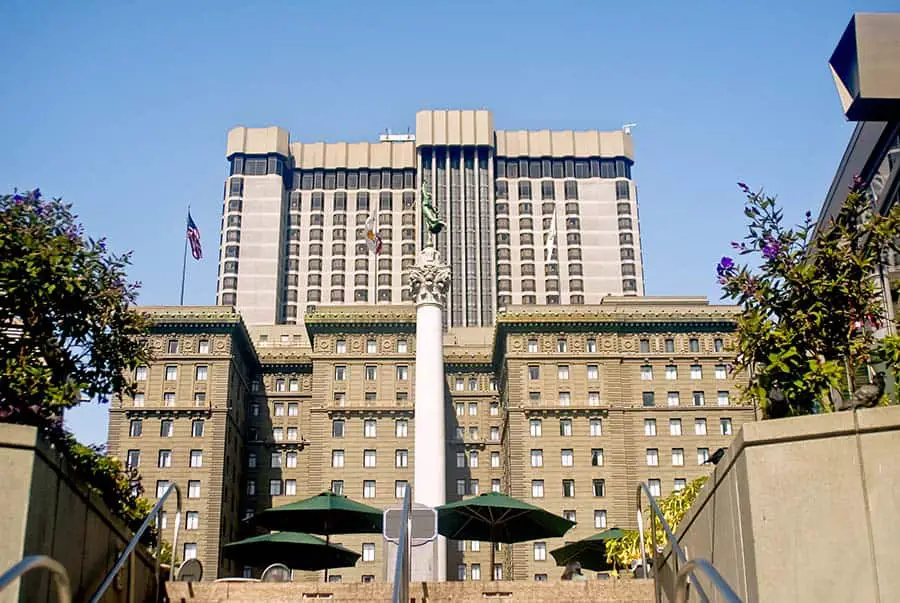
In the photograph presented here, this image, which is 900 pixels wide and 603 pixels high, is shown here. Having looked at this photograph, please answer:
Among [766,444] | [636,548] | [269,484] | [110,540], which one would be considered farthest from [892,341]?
[269,484]

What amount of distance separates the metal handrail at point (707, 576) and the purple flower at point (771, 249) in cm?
1089

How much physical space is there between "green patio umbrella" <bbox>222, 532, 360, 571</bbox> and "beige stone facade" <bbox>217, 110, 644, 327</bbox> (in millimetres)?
108493

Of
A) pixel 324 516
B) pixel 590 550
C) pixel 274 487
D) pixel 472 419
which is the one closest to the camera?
pixel 324 516

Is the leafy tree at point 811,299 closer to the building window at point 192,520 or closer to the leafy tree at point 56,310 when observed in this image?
the leafy tree at point 56,310

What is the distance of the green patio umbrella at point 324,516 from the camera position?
3269cm

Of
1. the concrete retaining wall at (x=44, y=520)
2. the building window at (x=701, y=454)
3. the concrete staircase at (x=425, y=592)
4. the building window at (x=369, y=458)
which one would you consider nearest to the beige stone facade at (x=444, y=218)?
the building window at (x=369, y=458)

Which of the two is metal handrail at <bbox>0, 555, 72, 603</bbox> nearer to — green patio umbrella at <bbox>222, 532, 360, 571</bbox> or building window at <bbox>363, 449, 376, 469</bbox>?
green patio umbrella at <bbox>222, 532, 360, 571</bbox>

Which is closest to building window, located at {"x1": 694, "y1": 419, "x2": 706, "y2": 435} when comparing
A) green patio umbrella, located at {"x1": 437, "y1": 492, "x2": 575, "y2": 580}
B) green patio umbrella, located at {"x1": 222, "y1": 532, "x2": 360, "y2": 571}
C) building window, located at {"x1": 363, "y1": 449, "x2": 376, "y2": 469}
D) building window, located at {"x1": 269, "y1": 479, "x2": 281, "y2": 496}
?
building window, located at {"x1": 363, "y1": 449, "x2": 376, "y2": 469}

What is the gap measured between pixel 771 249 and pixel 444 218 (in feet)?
420

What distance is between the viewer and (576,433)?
90.2 metres

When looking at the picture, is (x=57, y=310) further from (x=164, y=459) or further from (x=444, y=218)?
(x=444, y=218)

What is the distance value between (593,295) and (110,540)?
5278 inches

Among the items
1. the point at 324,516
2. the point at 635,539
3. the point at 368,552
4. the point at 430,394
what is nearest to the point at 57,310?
the point at 324,516

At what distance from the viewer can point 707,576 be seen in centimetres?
842
